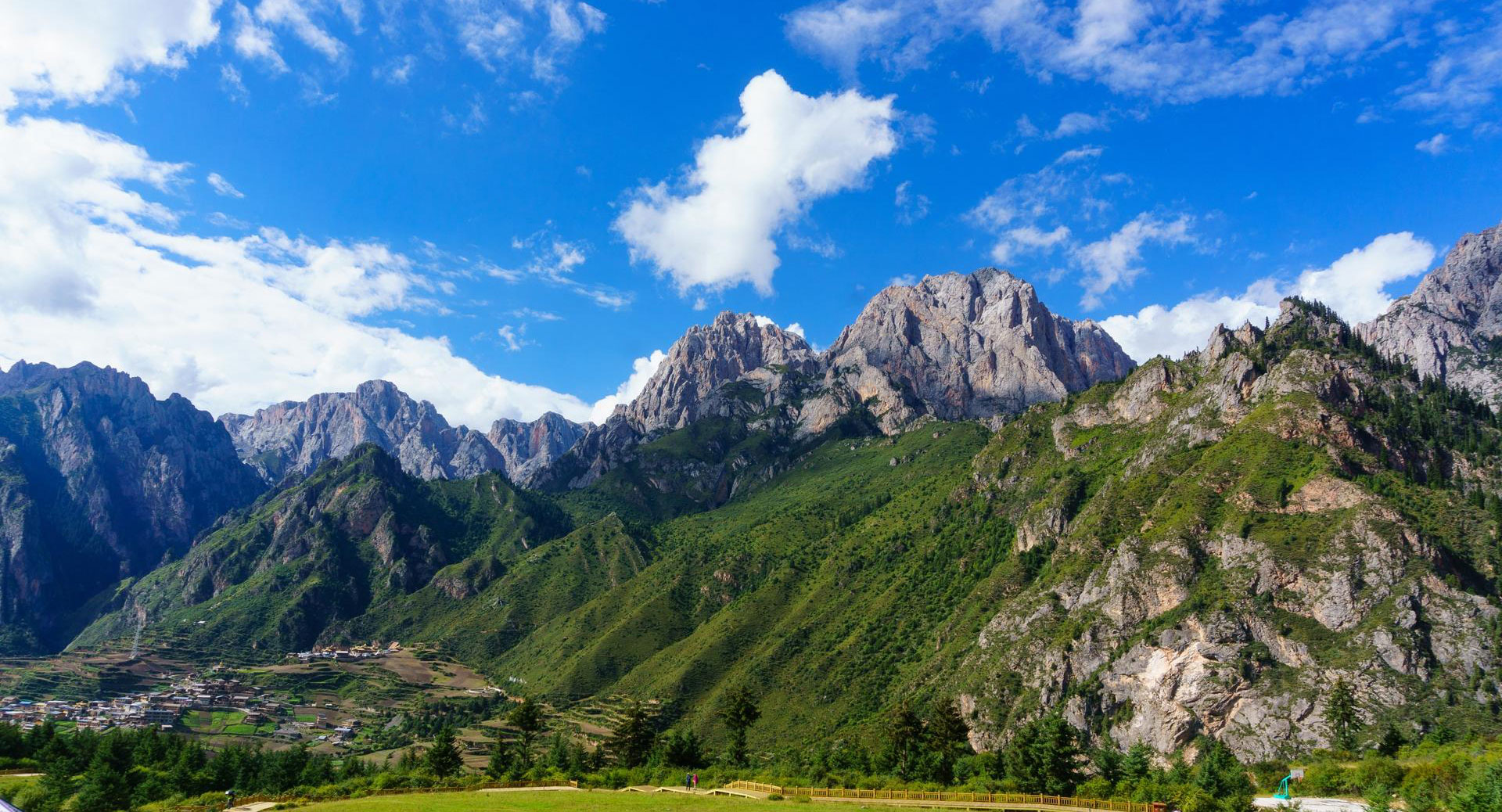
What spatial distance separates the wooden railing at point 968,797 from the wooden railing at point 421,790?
82.8 feet

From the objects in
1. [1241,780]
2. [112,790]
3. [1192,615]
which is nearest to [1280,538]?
[1192,615]

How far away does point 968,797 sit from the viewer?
73125 millimetres

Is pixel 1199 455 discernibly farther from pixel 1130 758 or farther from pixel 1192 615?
pixel 1130 758

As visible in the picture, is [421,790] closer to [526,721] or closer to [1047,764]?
[526,721]

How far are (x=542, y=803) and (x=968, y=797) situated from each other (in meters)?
38.1

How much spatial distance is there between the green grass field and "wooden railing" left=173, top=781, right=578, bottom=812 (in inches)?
290

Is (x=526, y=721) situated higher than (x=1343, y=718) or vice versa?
(x=526, y=721)

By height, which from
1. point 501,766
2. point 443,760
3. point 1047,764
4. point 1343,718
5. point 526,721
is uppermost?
point 526,721

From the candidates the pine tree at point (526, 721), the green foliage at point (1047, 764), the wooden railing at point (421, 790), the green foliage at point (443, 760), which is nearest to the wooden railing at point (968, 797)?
the green foliage at point (1047, 764)

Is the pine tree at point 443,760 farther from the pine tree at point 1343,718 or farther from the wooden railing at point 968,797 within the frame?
the pine tree at point 1343,718

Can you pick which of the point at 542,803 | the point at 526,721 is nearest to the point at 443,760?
the point at 526,721

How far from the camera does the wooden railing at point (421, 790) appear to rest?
72500 millimetres

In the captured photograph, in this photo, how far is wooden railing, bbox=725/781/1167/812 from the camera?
69.9 m

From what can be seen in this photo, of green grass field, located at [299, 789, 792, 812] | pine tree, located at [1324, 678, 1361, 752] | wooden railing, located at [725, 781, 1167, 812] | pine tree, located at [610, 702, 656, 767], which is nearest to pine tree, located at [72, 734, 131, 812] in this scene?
green grass field, located at [299, 789, 792, 812]
